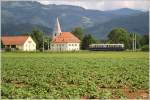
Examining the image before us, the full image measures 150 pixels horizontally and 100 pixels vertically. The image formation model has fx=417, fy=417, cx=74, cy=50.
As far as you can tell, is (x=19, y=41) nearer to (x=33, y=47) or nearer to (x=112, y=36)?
(x=33, y=47)

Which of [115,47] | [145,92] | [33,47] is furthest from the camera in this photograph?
[33,47]

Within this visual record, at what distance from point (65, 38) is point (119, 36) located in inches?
637

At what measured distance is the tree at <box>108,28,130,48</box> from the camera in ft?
375

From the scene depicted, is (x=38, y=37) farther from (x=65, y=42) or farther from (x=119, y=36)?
(x=119, y=36)

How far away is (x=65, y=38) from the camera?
124375mm

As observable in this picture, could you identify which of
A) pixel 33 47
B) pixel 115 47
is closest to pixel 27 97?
pixel 115 47

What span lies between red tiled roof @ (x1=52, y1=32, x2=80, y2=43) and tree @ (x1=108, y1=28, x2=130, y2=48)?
34.2ft

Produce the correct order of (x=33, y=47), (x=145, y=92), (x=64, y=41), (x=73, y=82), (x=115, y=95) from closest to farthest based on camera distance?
(x=115, y=95), (x=145, y=92), (x=73, y=82), (x=33, y=47), (x=64, y=41)

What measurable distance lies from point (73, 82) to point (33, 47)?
9366 cm

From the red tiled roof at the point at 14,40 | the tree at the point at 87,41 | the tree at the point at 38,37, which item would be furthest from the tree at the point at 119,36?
the red tiled roof at the point at 14,40

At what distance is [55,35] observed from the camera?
129 m

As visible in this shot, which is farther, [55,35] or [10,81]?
[55,35]

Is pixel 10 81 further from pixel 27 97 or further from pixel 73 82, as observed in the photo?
pixel 27 97

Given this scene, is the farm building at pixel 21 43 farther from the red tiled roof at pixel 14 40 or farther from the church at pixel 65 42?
the church at pixel 65 42
